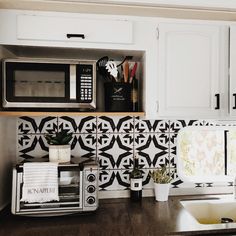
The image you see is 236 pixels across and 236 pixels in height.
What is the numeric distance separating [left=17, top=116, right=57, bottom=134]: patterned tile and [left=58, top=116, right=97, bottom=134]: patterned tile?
0.06 metres

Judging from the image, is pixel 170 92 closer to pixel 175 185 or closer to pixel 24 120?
pixel 175 185

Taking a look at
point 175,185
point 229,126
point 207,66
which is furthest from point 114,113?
point 229,126

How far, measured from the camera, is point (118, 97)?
1.62 meters

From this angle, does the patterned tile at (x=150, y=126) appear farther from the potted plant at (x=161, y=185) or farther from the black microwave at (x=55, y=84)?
the black microwave at (x=55, y=84)

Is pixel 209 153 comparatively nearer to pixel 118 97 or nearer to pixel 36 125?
pixel 118 97

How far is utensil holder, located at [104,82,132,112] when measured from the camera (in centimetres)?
162

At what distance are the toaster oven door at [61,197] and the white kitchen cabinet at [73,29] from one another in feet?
2.54

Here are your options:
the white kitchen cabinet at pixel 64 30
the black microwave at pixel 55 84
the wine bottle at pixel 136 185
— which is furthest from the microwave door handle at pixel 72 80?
the wine bottle at pixel 136 185

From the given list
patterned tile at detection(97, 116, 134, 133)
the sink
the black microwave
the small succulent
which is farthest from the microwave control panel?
the sink

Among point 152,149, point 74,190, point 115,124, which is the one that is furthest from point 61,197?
point 152,149

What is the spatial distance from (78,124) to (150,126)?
536 mm

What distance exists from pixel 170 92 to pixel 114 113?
14.6 inches

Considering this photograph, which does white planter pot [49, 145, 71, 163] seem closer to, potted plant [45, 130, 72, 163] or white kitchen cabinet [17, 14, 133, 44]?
potted plant [45, 130, 72, 163]

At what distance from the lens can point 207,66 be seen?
5.26 feet
